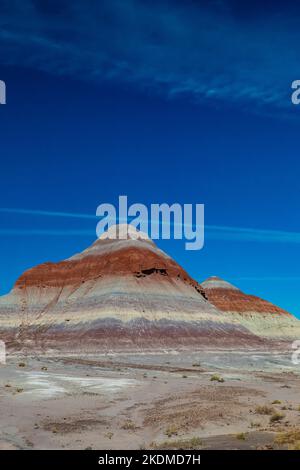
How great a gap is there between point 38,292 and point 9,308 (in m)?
7.22

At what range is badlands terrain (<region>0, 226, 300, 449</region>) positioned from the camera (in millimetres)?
16594

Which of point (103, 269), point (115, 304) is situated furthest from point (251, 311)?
point (115, 304)

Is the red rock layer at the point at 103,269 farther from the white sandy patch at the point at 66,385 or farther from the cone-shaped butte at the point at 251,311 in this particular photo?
the white sandy patch at the point at 66,385

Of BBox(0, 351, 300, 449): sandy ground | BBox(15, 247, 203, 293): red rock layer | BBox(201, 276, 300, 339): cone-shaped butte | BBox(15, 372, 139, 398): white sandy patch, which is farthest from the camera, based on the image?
BBox(201, 276, 300, 339): cone-shaped butte

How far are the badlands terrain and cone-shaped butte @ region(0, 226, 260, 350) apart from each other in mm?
272

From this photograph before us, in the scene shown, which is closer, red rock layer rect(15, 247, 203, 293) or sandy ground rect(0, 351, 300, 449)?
sandy ground rect(0, 351, 300, 449)

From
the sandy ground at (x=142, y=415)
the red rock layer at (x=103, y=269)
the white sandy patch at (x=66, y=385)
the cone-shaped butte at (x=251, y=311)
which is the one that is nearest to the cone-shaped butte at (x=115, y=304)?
the red rock layer at (x=103, y=269)

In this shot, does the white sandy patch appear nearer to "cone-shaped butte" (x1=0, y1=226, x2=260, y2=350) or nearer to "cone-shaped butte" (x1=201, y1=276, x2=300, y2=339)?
"cone-shaped butte" (x1=0, y1=226, x2=260, y2=350)

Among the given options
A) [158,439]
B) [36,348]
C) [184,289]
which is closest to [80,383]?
[158,439]

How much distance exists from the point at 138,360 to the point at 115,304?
24.9 meters

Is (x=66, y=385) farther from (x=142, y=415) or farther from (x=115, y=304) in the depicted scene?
(x=115, y=304)

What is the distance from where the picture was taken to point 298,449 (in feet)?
41.3

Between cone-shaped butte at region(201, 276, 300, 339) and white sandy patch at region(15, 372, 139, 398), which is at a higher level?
cone-shaped butte at region(201, 276, 300, 339)

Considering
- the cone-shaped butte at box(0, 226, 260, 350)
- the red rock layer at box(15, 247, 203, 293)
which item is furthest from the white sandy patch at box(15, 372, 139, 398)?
the red rock layer at box(15, 247, 203, 293)
